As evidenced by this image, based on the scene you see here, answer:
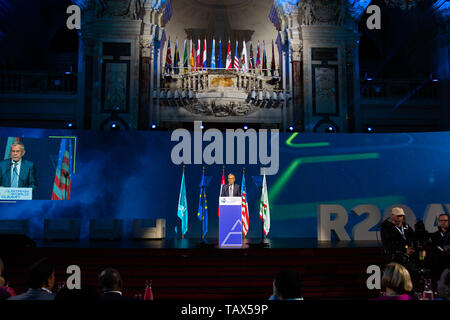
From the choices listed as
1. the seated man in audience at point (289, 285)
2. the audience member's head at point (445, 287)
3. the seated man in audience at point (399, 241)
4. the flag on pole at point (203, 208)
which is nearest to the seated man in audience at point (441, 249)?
the seated man in audience at point (399, 241)

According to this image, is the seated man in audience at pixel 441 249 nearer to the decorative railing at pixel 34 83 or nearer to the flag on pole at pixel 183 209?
the flag on pole at pixel 183 209

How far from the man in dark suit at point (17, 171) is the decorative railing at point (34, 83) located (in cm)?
371

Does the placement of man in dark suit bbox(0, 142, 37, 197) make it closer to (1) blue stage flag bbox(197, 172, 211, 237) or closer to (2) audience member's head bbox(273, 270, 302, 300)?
(1) blue stage flag bbox(197, 172, 211, 237)

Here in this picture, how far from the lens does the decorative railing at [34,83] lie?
11.5 m

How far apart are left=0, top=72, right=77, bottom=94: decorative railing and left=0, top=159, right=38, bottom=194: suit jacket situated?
3811mm

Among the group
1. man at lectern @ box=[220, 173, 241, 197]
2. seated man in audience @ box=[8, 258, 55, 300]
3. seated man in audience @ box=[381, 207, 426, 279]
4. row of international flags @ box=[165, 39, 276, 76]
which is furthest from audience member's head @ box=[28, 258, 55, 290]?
row of international flags @ box=[165, 39, 276, 76]

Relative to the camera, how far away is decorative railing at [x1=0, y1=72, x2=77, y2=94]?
37.6 ft

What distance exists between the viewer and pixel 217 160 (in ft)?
29.1

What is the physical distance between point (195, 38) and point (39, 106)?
4900mm

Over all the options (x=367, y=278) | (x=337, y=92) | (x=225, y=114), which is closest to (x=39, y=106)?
(x=225, y=114)

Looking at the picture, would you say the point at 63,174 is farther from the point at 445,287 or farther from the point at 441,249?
the point at 445,287

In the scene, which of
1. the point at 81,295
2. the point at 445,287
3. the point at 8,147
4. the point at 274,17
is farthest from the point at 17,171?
the point at 274,17

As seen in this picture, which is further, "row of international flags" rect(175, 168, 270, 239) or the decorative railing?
the decorative railing

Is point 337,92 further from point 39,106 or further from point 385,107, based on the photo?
point 39,106
